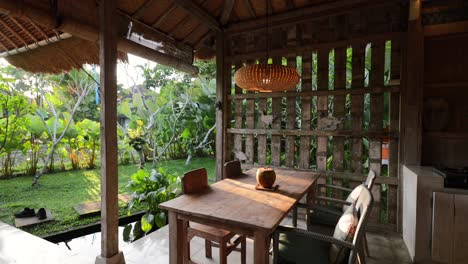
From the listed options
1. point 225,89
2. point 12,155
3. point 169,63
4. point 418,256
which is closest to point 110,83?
point 169,63

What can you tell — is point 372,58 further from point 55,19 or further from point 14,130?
point 14,130

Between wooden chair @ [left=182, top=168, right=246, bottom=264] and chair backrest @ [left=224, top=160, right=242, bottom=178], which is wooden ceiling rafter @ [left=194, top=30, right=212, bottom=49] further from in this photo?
wooden chair @ [left=182, top=168, right=246, bottom=264]

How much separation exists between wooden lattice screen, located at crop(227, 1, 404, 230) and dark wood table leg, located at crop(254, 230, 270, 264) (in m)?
1.85

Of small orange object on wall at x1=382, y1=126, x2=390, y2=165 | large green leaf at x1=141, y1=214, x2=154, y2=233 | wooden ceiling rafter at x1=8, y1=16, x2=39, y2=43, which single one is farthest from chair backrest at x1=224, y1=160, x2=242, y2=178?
wooden ceiling rafter at x1=8, y1=16, x2=39, y2=43

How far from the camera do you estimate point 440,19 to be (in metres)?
2.38

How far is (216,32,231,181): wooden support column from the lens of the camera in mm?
3582

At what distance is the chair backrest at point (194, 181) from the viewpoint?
1906mm

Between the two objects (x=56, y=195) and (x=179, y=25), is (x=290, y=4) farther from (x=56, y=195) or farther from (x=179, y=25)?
(x=56, y=195)

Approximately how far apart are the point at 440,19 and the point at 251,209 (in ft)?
8.50

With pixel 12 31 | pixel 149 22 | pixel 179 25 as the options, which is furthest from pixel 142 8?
pixel 12 31

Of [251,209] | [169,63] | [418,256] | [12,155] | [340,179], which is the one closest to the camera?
[251,209]

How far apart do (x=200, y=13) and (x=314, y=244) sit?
2891mm

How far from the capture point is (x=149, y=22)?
293 centimetres

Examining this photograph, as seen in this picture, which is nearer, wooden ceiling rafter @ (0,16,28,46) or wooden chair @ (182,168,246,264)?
wooden chair @ (182,168,246,264)
